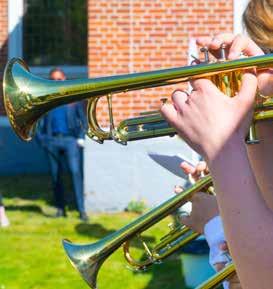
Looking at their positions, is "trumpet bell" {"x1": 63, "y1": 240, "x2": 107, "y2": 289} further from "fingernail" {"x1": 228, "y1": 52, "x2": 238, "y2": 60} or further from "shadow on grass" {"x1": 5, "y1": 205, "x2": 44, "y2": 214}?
"shadow on grass" {"x1": 5, "y1": 205, "x2": 44, "y2": 214}

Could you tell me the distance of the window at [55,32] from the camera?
41.2ft

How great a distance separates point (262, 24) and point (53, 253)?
190 inches

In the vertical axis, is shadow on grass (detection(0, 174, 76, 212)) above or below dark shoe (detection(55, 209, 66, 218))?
below

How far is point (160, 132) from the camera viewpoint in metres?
2.02

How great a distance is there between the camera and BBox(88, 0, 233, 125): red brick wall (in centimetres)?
823

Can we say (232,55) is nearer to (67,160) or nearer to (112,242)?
(112,242)

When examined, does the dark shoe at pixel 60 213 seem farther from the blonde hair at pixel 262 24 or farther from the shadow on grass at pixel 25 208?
the blonde hair at pixel 262 24

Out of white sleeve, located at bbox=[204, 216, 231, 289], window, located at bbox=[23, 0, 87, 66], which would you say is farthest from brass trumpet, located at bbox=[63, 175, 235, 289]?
window, located at bbox=[23, 0, 87, 66]

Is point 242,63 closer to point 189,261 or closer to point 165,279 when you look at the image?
point 189,261

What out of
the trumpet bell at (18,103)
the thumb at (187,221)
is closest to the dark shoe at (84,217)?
the thumb at (187,221)

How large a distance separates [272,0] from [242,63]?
38cm

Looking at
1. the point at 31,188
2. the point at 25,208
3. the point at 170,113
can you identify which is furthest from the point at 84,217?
the point at 170,113

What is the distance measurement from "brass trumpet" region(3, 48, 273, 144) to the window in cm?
1046

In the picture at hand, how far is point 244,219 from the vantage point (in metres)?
1.56
